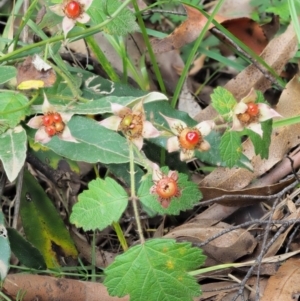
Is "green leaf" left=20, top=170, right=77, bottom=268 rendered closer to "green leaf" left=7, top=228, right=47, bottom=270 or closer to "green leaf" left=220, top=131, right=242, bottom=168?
"green leaf" left=7, top=228, right=47, bottom=270

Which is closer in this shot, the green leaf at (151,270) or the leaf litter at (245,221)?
the green leaf at (151,270)

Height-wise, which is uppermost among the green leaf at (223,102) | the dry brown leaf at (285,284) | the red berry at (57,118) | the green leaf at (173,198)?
the green leaf at (223,102)

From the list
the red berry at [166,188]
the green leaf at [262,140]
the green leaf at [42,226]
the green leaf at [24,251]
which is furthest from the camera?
the green leaf at [42,226]

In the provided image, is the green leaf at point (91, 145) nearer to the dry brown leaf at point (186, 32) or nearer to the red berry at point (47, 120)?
the red berry at point (47, 120)

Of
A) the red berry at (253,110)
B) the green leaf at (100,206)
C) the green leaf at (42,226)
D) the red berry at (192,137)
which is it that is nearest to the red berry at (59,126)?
the green leaf at (100,206)

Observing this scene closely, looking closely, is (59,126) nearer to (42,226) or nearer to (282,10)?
(42,226)

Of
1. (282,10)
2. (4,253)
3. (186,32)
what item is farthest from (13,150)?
(282,10)
